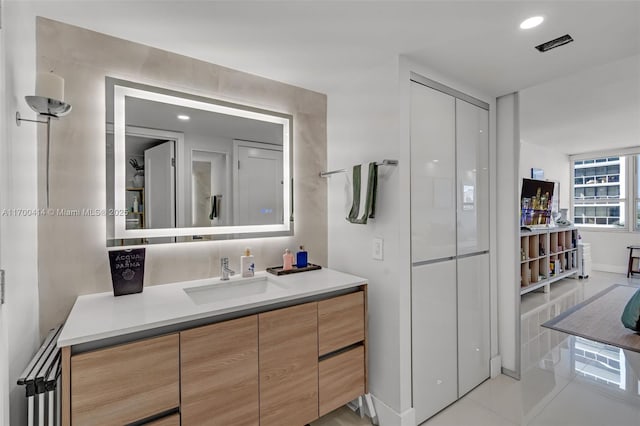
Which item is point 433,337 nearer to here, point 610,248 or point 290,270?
point 290,270

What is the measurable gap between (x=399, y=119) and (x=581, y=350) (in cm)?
315

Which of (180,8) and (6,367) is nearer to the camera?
(6,367)

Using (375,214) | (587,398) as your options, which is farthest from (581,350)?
(375,214)

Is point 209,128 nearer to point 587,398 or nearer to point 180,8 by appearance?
point 180,8

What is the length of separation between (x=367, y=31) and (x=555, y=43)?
111cm

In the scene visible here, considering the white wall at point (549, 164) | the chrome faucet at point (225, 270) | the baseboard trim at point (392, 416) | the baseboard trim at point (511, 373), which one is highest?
the white wall at point (549, 164)

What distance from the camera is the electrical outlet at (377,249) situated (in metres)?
2.04

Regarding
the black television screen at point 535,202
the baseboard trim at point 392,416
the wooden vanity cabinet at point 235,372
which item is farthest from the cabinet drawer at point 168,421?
the black television screen at point 535,202

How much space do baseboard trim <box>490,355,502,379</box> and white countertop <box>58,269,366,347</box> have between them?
1.56 metres

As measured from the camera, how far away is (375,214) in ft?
6.84

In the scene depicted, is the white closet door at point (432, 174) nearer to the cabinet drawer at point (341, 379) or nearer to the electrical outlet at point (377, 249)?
the electrical outlet at point (377, 249)

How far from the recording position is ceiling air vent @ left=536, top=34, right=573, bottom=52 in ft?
5.62

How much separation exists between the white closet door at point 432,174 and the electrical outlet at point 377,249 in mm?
199

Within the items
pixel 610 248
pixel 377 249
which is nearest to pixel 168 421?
pixel 377 249
